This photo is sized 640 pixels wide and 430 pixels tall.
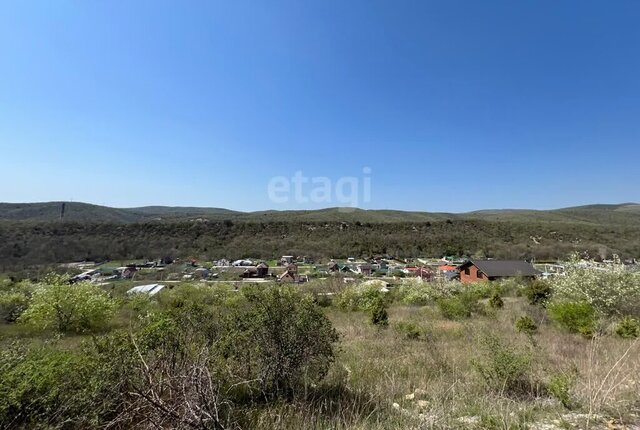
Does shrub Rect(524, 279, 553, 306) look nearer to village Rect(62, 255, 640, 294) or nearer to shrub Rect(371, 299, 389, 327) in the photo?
village Rect(62, 255, 640, 294)

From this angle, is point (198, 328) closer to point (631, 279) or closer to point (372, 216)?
point (631, 279)

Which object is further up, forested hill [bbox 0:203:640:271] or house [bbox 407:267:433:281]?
forested hill [bbox 0:203:640:271]

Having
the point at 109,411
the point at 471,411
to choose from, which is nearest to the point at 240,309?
the point at 109,411

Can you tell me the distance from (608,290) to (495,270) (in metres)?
29.0

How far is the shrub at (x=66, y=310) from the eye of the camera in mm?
14789

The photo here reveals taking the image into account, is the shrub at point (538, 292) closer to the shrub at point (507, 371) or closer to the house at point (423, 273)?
the house at point (423, 273)

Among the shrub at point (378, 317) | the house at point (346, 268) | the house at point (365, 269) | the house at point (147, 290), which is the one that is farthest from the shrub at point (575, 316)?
the house at point (365, 269)

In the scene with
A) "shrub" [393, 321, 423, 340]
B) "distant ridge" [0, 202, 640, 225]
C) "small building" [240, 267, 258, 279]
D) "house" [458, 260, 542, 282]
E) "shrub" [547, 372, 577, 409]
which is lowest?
"small building" [240, 267, 258, 279]

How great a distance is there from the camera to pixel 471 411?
3605mm

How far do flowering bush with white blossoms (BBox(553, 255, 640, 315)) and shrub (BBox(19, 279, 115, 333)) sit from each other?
2175 centimetres

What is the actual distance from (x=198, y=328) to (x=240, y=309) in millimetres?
699

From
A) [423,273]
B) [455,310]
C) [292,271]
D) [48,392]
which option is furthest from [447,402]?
[292,271]

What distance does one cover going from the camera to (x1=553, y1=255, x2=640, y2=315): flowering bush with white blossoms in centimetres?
1452

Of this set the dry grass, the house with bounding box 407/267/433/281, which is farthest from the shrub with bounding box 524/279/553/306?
the dry grass
